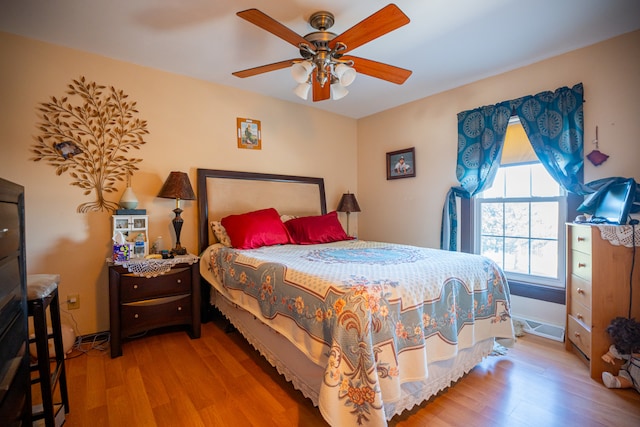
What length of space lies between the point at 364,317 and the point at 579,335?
2.04m

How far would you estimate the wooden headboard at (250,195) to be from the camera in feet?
9.82

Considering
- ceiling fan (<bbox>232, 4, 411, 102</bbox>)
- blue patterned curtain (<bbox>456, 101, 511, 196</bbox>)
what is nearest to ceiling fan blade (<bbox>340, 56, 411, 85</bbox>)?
ceiling fan (<bbox>232, 4, 411, 102</bbox>)

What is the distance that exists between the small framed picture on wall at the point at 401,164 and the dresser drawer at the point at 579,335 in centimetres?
208

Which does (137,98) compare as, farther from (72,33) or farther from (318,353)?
(318,353)

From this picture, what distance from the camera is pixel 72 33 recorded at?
2197 mm

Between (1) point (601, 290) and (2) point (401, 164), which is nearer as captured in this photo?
(1) point (601, 290)

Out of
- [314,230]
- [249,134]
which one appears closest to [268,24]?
[249,134]

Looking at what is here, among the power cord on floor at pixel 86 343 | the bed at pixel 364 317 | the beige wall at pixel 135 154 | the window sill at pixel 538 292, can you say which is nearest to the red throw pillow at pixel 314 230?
the bed at pixel 364 317

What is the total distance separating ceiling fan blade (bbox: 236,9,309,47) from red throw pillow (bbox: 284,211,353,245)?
5.77ft

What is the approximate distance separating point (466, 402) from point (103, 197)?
10.4 ft

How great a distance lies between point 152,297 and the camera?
2.37 metres

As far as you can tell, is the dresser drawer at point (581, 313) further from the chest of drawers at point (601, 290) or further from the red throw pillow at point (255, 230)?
the red throw pillow at point (255, 230)

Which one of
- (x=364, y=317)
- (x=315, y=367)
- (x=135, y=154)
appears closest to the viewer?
(x=364, y=317)

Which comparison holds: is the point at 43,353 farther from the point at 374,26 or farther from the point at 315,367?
the point at 374,26
